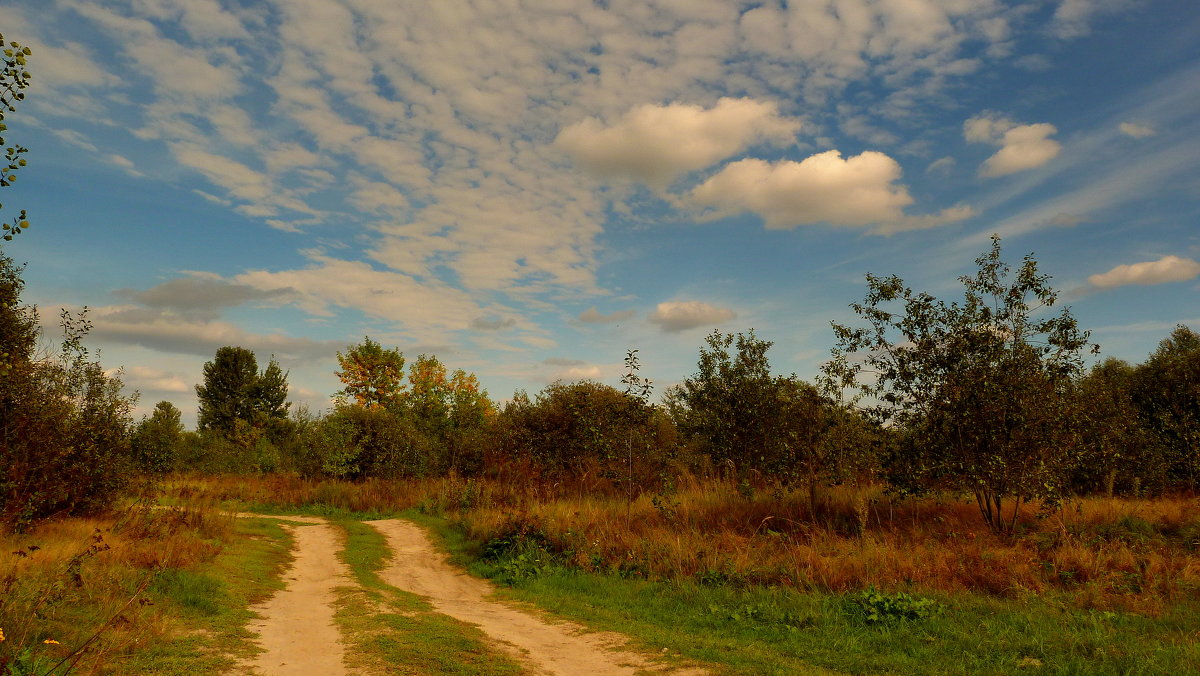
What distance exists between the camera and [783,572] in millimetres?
10734

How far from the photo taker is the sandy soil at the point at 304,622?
7.10m

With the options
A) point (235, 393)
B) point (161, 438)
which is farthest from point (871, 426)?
point (235, 393)

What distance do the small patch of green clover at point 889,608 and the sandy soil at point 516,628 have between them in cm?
314

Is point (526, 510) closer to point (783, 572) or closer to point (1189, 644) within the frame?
point (783, 572)

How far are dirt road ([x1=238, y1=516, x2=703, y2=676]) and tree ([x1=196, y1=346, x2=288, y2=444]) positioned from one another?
42.7 m

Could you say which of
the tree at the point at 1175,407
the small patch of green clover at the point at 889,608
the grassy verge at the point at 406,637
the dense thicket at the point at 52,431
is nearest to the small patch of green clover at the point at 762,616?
the small patch of green clover at the point at 889,608

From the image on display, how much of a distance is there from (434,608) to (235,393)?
50795 millimetres

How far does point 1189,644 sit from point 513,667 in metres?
7.79

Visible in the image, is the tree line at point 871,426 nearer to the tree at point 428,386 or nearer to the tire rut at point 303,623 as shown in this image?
the tire rut at point 303,623

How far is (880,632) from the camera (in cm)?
807

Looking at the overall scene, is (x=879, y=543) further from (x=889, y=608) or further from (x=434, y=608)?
(x=434, y=608)

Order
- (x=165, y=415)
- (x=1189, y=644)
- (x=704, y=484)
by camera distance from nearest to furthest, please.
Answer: (x=1189, y=644), (x=704, y=484), (x=165, y=415)

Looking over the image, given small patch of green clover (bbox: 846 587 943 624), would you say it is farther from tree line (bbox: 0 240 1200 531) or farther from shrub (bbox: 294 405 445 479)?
shrub (bbox: 294 405 445 479)

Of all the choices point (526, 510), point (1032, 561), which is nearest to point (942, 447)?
point (1032, 561)
